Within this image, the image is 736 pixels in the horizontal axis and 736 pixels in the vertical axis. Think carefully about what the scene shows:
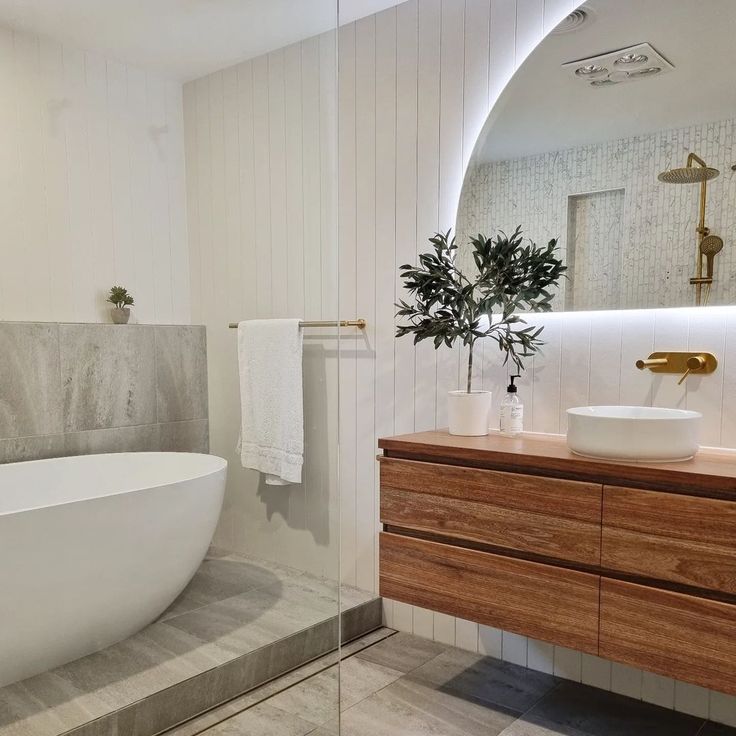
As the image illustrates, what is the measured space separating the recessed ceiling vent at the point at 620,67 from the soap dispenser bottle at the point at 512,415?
1.01 m

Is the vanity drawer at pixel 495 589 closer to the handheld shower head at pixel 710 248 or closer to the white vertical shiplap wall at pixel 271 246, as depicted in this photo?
the white vertical shiplap wall at pixel 271 246

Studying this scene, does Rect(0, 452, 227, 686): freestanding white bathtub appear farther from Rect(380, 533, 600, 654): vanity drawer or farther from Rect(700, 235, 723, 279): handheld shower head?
Rect(700, 235, 723, 279): handheld shower head

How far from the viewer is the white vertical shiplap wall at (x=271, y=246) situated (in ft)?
5.38

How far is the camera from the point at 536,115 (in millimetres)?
2373

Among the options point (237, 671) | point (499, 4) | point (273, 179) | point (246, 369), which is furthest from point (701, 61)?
point (237, 671)

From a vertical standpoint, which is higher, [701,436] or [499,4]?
[499,4]

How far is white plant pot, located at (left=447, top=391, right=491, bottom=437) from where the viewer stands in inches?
90.0

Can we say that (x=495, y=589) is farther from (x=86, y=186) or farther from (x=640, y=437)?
(x=86, y=186)

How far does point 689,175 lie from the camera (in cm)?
210

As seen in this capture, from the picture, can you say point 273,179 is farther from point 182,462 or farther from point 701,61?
point 701,61

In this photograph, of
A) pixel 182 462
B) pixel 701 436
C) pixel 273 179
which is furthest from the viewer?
pixel 701 436

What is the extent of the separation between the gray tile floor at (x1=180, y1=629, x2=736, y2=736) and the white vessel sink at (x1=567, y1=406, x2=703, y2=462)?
89 cm

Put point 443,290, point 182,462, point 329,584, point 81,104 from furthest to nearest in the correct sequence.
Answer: point 443,290, point 329,584, point 182,462, point 81,104

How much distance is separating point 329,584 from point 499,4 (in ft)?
6.66
